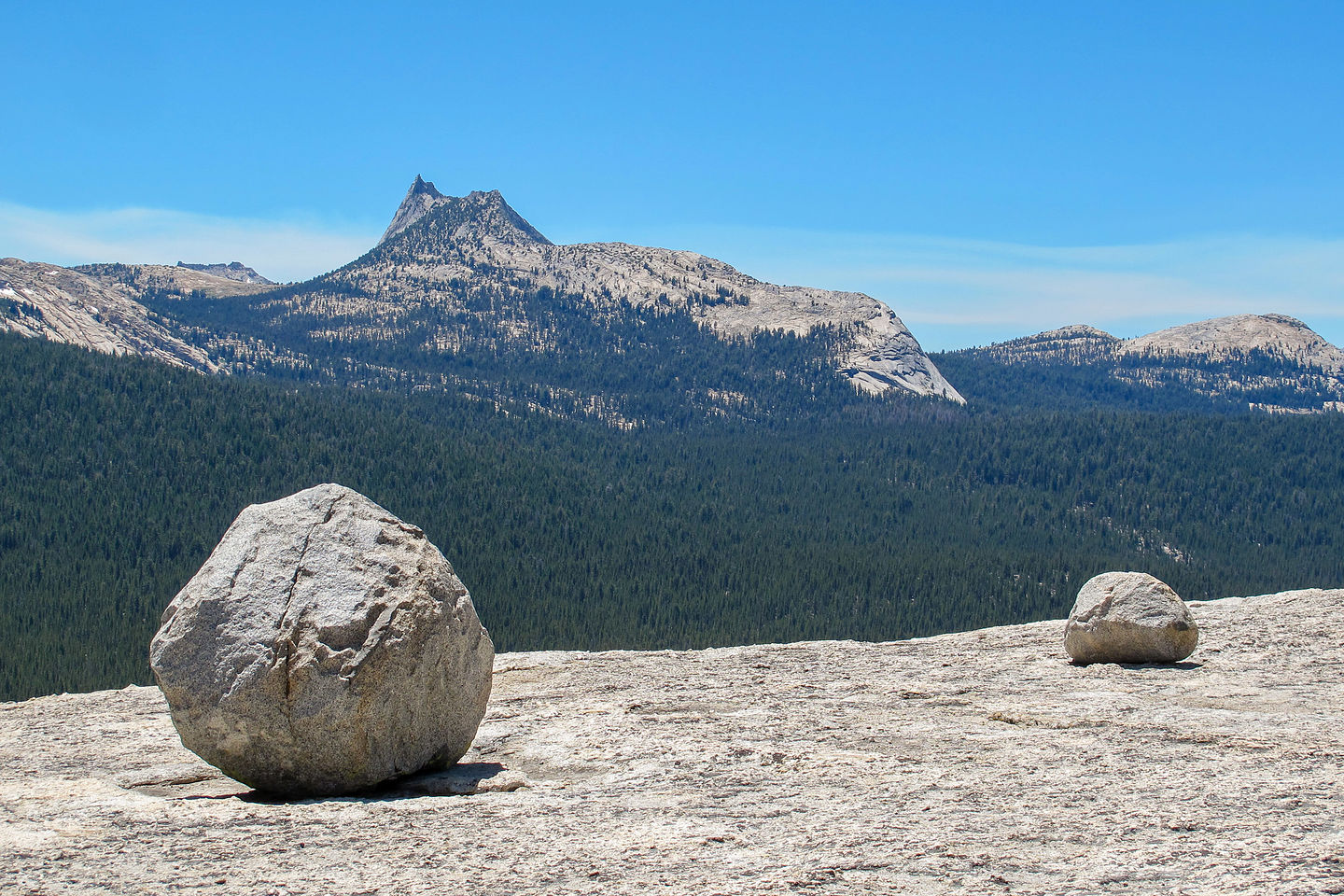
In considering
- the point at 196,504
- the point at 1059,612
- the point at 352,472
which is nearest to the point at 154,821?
the point at 1059,612

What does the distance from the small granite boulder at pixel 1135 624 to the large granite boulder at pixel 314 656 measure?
1689 centimetres

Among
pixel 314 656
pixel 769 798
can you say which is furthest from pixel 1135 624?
pixel 314 656

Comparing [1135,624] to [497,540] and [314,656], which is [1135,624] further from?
[497,540]

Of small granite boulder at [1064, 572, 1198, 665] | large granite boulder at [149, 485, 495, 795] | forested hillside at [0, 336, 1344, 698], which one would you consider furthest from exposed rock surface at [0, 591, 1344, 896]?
forested hillside at [0, 336, 1344, 698]

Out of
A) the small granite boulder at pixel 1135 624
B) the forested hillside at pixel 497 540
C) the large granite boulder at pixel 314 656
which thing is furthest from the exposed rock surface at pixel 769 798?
the forested hillside at pixel 497 540

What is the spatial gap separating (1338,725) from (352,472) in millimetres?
163761

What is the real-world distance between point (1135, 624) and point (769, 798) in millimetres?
15112

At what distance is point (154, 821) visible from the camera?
1434cm

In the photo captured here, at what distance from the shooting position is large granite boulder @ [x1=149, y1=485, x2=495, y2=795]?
15578 millimetres

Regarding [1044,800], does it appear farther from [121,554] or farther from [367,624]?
[121,554]

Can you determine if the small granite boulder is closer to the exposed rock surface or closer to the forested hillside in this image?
the exposed rock surface

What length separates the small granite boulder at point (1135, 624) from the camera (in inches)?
1055

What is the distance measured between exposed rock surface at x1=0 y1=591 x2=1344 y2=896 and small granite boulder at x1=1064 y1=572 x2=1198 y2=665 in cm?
114

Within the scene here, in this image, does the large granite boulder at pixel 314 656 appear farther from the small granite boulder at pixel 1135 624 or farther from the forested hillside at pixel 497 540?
the forested hillside at pixel 497 540
